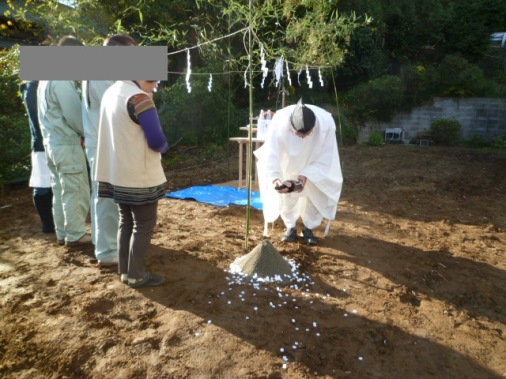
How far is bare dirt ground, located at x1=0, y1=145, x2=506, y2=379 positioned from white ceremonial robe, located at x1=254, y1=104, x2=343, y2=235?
0.39m

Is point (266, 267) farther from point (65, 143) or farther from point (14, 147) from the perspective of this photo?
point (14, 147)

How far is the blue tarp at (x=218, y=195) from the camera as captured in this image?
5.55 m

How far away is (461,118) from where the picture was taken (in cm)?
1122

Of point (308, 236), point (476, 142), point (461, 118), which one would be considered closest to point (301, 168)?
point (308, 236)

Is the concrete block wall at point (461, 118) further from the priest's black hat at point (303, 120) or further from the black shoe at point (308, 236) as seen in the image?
the priest's black hat at point (303, 120)

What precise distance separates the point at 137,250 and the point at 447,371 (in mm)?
1977

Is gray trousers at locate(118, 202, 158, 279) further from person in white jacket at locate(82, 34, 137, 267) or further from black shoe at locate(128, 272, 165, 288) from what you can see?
person in white jacket at locate(82, 34, 137, 267)

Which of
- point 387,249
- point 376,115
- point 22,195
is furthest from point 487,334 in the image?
point 376,115

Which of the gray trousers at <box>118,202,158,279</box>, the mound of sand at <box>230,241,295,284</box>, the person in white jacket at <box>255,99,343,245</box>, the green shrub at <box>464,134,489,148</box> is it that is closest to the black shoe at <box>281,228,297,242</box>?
the person in white jacket at <box>255,99,343,245</box>

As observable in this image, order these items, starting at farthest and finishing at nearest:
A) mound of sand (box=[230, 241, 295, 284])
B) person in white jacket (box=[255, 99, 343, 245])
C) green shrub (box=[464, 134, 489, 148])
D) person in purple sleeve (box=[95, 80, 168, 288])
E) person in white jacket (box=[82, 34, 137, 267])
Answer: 1. green shrub (box=[464, 134, 489, 148])
2. person in white jacket (box=[255, 99, 343, 245])
3. mound of sand (box=[230, 241, 295, 284])
4. person in white jacket (box=[82, 34, 137, 267])
5. person in purple sleeve (box=[95, 80, 168, 288])

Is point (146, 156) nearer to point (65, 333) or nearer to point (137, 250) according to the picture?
point (137, 250)

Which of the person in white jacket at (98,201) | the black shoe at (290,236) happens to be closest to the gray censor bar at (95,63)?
the person in white jacket at (98,201)

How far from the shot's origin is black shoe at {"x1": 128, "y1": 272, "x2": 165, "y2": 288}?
286 cm

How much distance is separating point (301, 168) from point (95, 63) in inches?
79.8
